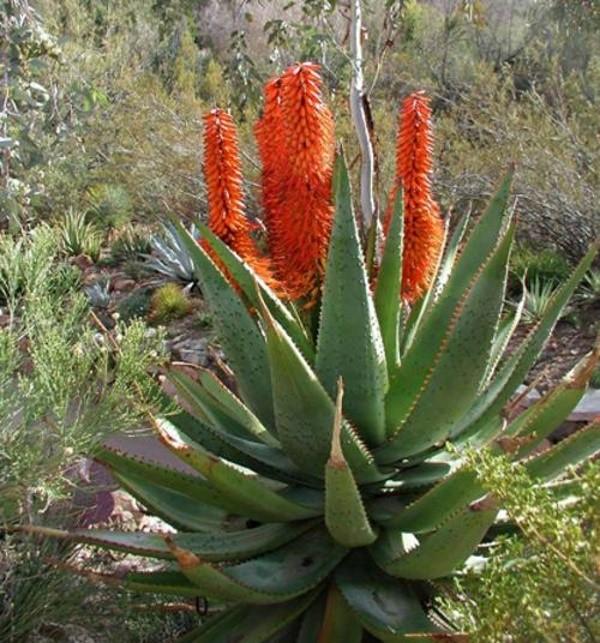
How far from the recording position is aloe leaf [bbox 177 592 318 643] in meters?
2.41

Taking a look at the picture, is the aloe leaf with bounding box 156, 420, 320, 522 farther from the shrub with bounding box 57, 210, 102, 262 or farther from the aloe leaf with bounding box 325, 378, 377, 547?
the shrub with bounding box 57, 210, 102, 262

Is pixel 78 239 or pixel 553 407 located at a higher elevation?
pixel 553 407

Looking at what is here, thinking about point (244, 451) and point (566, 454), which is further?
point (244, 451)

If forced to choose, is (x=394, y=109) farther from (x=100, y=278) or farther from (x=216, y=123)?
(x=216, y=123)

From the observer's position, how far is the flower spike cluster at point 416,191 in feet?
7.93

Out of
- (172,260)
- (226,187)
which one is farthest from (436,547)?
(172,260)

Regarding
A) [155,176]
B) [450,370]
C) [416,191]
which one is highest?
[416,191]

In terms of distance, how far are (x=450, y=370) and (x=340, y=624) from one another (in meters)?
0.66

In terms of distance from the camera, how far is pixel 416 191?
2475 millimetres

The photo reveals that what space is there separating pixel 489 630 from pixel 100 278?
767 cm

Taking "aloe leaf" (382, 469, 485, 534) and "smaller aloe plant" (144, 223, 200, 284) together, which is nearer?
"aloe leaf" (382, 469, 485, 534)

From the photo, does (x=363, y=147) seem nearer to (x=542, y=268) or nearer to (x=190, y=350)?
(x=542, y=268)

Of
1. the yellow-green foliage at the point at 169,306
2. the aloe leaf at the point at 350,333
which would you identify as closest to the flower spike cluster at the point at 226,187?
the aloe leaf at the point at 350,333

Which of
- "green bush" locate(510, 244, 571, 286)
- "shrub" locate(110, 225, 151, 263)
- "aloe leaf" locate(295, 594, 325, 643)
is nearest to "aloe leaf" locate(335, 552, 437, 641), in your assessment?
"aloe leaf" locate(295, 594, 325, 643)
